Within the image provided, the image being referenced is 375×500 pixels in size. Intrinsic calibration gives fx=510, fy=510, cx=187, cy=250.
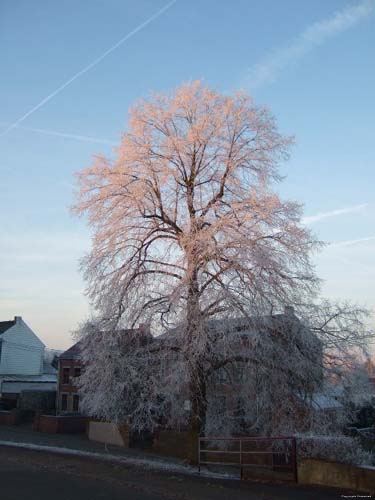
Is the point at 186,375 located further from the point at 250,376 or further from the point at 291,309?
the point at 291,309

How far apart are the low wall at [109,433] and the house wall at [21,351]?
77.2 feet

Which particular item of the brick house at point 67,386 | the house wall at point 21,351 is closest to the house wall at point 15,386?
the brick house at point 67,386

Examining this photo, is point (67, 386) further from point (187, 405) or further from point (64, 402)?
point (187, 405)

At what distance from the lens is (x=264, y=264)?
624 inches

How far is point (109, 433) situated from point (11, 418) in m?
11.9

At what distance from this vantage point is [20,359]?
52.8 m

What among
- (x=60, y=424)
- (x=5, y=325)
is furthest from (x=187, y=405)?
(x=5, y=325)

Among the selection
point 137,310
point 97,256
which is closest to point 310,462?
point 137,310

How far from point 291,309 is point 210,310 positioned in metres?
2.52

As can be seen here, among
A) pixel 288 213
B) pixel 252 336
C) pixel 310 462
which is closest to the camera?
pixel 310 462

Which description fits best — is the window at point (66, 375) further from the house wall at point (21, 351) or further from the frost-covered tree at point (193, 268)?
the frost-covered tree at point (193, 268)

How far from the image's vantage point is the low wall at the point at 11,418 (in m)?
36.7

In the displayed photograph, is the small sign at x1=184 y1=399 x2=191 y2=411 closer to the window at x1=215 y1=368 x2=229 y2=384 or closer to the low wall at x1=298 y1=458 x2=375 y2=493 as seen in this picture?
the window at x1=215 y1=368 x2=229 y2=384

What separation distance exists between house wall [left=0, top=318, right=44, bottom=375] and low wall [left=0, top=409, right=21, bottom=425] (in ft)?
42.2
